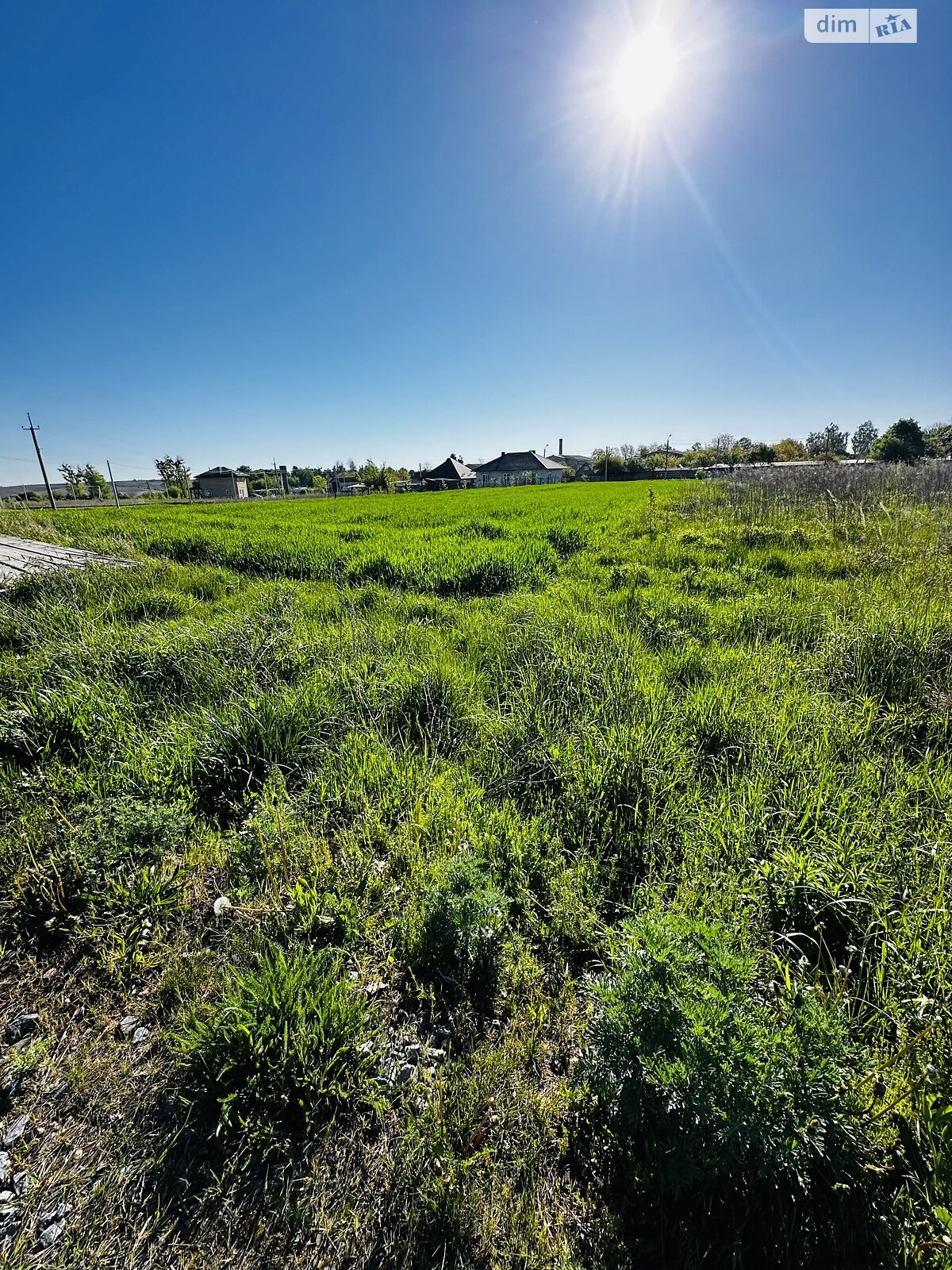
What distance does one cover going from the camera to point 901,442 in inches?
1837

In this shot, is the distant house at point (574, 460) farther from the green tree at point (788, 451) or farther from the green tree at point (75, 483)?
the green tree at point (75, 483)

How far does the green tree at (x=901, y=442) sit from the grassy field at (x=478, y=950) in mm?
58969

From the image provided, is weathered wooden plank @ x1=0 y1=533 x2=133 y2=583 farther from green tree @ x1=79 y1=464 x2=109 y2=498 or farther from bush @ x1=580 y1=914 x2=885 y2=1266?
green tree @ x1=79 y1=464 x2=109 y2=498

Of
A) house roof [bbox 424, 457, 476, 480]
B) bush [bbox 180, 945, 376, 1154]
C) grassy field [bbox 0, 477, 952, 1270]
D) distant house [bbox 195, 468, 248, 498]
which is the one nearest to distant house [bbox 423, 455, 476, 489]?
house roof [bbox 424, 457, 476, 480]

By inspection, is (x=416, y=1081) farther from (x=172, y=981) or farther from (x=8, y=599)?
(x=8, y=599)

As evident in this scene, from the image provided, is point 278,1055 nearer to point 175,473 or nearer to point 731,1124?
point 731,1124

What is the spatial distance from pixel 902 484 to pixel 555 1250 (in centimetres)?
2156

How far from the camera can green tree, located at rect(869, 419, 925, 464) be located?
46188 mm

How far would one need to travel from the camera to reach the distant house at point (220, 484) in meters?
73.6

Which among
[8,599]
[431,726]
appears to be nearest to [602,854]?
[431,726]

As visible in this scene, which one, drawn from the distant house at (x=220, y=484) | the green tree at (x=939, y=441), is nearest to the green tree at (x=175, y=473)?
the distant house at (x=220, y=484)

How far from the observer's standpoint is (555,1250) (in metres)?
1.28

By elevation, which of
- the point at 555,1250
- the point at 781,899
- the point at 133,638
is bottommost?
the point at 555,1250

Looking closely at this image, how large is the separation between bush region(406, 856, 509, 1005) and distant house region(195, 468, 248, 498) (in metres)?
82.4
